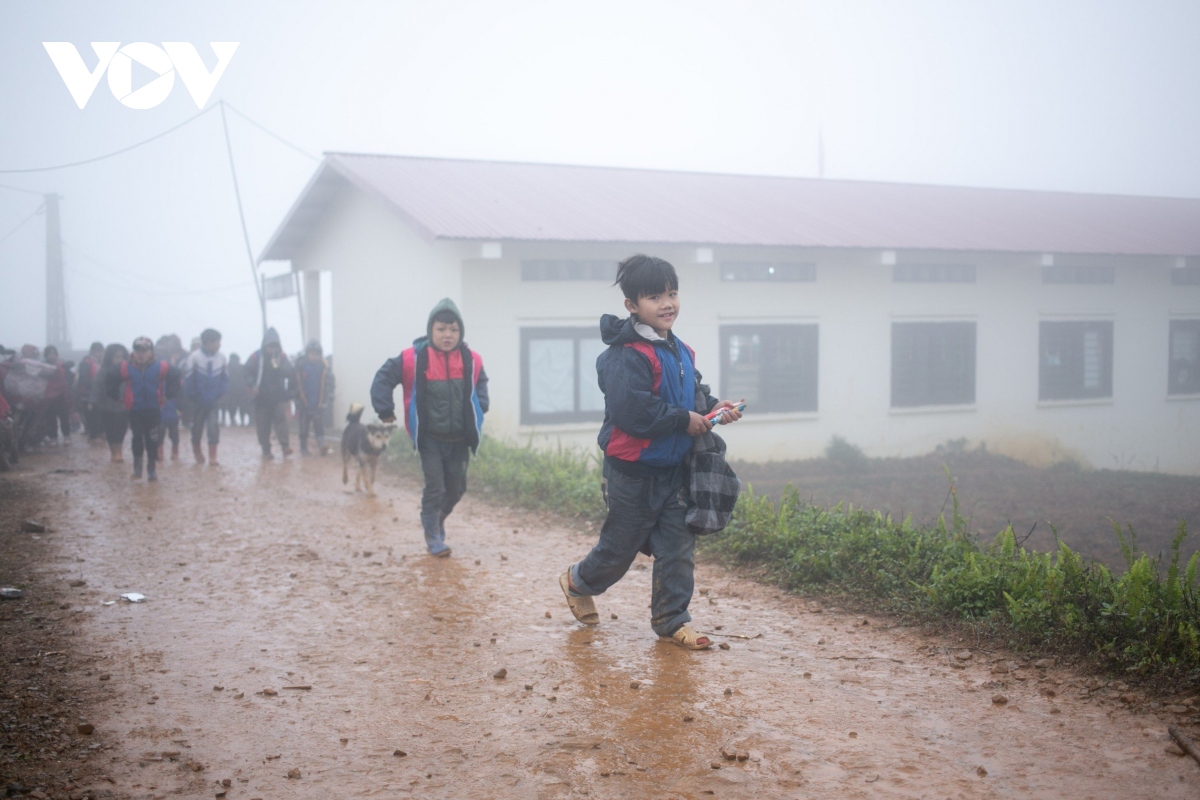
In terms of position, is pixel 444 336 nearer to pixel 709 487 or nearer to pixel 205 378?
pixel 709 487

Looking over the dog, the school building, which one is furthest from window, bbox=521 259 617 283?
the dog

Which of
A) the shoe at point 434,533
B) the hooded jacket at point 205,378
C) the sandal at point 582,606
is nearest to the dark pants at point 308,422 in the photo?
the hooded jacket at point 205,378

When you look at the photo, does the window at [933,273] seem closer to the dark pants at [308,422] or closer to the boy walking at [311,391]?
the boy walking at [311,391]

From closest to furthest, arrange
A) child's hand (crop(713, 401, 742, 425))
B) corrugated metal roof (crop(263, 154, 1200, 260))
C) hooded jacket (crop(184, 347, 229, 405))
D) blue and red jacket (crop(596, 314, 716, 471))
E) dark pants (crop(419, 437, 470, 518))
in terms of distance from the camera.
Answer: child's hand (crop(713, 401, 742, 425)) < blue and red jacket (crop(596, 314, 716, 471)) < dark pants (crop(419, 437, 470, 518)) < hooded jacket (crop(184, 347, 229, 405)) < corrugated metal roof (crop(263, 154, 1200, 260))

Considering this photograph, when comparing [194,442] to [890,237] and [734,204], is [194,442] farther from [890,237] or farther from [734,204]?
[890,237]

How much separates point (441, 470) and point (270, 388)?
7.76 metres

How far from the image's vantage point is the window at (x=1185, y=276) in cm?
1820

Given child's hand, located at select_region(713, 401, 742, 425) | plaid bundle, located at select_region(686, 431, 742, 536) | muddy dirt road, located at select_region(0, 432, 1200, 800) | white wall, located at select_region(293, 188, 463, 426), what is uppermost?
white wall, located at select_region(293, 188, 463, 426)

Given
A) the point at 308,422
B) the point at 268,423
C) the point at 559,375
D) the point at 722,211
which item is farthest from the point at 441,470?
the point at 722,211

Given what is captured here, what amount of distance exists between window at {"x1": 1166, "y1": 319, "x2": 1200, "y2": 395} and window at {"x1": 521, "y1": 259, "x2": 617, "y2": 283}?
11.1 metres

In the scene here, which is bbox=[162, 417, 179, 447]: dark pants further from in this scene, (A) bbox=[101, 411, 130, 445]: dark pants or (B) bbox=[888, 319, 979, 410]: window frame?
(B) bbox=[888, 319, 979, 410]: window frame

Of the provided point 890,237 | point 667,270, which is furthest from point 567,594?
point 890,237

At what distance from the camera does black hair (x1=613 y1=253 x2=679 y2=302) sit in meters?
4.67

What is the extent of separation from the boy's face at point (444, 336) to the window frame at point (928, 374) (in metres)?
12.0
